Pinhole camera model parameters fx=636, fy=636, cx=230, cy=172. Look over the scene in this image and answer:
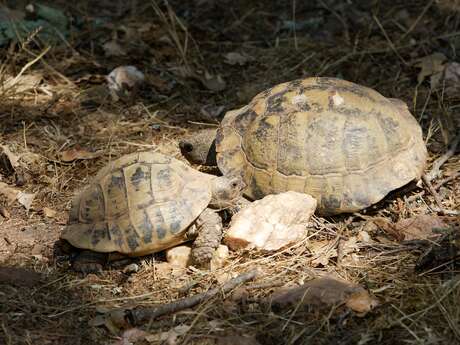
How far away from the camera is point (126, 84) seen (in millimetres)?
6188

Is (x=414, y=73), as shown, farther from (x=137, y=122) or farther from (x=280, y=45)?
(x=137, y=122)

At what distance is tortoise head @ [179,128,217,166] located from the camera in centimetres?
512

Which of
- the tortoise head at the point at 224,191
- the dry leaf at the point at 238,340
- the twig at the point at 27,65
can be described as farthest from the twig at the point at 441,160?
the twig at the point at 27,65

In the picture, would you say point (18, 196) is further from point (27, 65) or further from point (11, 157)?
point (27, 65)

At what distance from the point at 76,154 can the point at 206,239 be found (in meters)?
1.75

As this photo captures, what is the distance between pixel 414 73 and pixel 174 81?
7.68ft

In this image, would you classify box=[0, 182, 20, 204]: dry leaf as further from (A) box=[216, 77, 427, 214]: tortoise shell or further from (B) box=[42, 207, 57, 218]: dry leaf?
(A) box=[216, 77, 427, 214]: tortoise shell

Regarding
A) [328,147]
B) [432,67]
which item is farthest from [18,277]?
[432,67]

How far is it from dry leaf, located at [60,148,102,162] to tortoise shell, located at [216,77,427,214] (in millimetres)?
1220

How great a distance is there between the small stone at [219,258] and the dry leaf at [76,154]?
167cm

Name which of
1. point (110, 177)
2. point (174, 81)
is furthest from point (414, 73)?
point (110, 177)

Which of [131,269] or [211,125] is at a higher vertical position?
[211,125]

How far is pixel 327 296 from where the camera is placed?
351cm

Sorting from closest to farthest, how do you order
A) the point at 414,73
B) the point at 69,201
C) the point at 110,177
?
the point at 110,177 < the point at 69,201 < the point at 414,73
